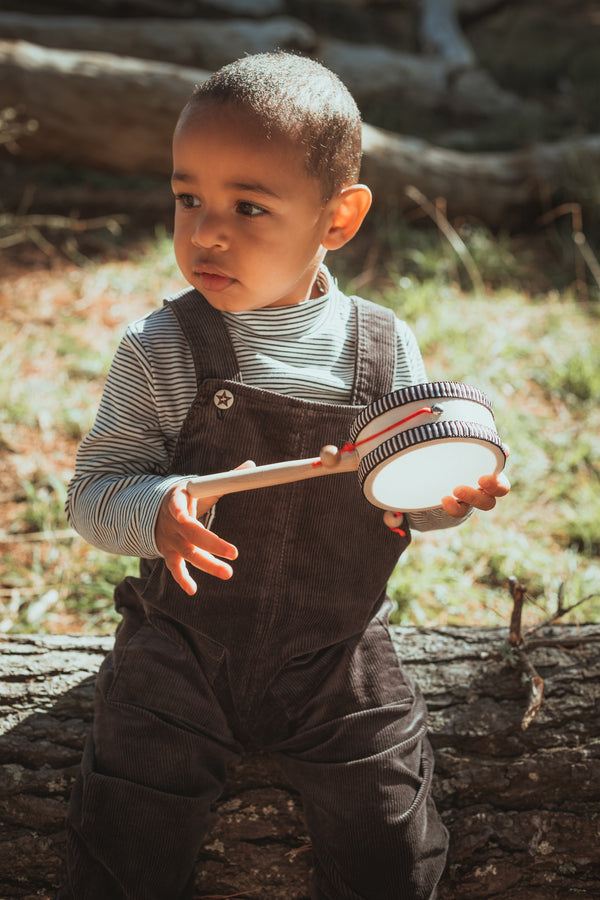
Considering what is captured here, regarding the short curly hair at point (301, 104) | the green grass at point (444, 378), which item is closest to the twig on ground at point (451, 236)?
the green grass at point (444, 378)

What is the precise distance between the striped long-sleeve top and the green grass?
90cm

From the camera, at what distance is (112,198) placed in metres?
5.32

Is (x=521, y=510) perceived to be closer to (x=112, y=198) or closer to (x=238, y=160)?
(x=238, y=160)

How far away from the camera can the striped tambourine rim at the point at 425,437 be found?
4.03 feet

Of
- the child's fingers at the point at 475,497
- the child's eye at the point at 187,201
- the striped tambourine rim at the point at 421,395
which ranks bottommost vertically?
the child's fingers at the point at 475,497

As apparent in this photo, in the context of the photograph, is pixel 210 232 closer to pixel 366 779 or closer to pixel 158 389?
pixel 158 389

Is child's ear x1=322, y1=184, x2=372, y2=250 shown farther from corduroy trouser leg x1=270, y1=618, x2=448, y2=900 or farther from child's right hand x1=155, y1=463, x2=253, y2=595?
corduroy trouser leg x1=270, y1=618, x2=448, y2=900

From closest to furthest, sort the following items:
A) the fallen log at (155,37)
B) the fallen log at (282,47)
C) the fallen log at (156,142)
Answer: the fallen log at (156,142) → the fallen log at (155,37) → the fallen log at (282,47)

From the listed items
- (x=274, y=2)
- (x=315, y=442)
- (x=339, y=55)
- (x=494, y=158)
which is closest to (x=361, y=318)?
(x=315, y=442)

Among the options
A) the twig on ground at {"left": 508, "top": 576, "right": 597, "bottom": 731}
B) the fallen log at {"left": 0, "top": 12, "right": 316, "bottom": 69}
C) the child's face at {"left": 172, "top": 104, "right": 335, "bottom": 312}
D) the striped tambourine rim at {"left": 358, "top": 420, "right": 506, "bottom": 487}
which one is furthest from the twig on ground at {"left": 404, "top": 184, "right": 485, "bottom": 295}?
the striped tambourine rim at {"left": 358, "top": 420, "right": 506, "bottom": 487}

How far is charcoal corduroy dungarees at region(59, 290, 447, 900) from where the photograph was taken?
1455 mm

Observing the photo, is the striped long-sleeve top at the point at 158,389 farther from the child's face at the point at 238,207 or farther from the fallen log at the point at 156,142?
the fallen log at the point at 156,142

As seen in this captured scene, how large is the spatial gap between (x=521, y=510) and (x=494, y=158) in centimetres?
318

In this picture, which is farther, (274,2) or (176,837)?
(274,2)
